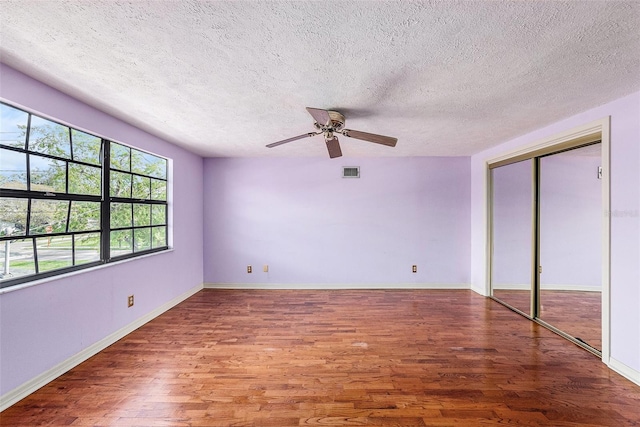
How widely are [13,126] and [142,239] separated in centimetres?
159

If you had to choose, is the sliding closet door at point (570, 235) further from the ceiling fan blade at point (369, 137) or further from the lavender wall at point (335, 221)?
the ceiling fan blade at point (369, 137)

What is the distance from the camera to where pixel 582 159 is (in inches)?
139

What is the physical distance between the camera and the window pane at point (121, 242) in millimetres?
2621

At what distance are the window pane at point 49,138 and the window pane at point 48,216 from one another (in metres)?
0.40

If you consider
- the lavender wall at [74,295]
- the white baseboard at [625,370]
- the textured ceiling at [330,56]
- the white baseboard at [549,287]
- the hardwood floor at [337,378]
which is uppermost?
the textured ceiling at [330,56]

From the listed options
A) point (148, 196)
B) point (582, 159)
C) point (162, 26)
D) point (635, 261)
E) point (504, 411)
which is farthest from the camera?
point (582, 159)

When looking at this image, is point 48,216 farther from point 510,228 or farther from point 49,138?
point 510,228

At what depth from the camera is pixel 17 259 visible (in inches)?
71.0

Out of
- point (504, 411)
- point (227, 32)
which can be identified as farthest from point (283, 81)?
point (504, 411)

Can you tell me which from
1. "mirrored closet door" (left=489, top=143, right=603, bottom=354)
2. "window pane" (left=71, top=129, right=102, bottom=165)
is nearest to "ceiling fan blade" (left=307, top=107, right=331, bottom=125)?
"window pane" (left=71, top=129, right=102, bottom=165)

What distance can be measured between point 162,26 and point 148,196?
8.13 feet

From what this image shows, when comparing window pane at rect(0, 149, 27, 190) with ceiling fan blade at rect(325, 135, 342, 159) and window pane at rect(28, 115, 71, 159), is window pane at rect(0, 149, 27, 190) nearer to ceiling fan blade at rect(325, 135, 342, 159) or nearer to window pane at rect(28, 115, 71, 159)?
window pane at rect(28, 115, 71, 159)

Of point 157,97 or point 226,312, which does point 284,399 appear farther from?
point 157,97

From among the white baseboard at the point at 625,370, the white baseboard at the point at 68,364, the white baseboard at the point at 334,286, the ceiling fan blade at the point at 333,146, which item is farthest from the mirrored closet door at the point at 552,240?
the white baseboard at the point at 68,364
